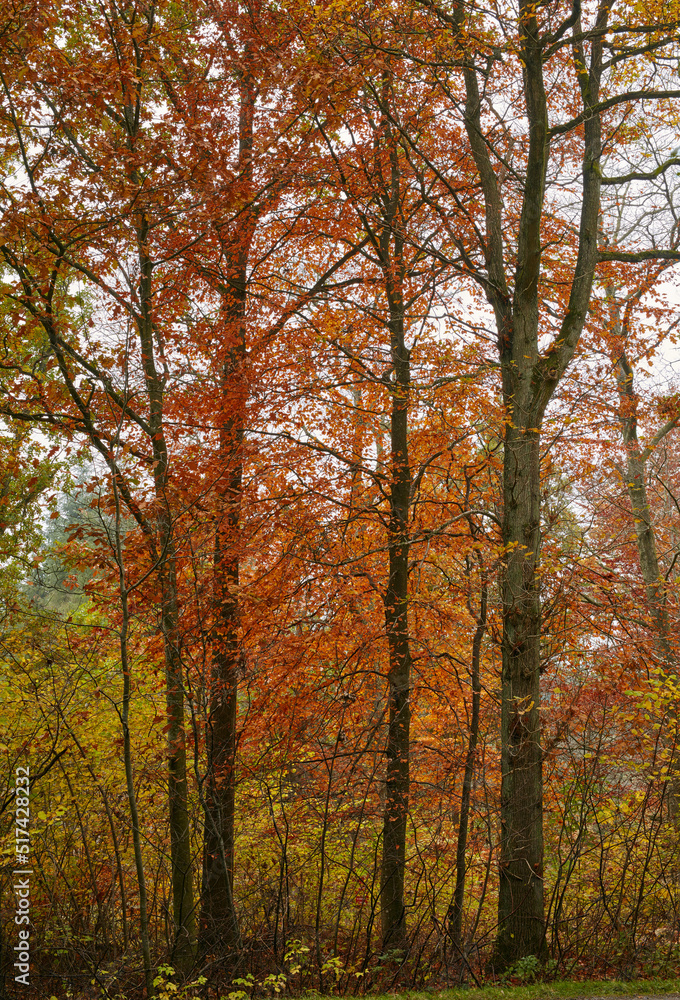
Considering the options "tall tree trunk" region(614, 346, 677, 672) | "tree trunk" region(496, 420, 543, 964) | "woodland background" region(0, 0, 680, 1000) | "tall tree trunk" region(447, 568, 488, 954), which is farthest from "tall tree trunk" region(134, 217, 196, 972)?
"tall tree trunk" region(614, 346, 677, 672)

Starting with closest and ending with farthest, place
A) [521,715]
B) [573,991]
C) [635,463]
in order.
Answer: [573,991] → [521,715] → [635,463]

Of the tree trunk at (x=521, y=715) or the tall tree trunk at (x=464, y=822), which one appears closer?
the tree trunk at (x=521, y=715)

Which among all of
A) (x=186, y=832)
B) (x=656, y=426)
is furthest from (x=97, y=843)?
(x=656, y=426)

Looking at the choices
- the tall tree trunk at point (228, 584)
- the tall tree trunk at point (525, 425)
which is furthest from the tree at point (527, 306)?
the tall tree trunk at point (228, 584)

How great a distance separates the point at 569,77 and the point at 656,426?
30.1ft

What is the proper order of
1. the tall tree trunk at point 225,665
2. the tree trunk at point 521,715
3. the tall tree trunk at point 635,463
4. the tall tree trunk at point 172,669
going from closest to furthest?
the tree trunk at point 521,715, the tall tree trunk at point 172,669, the tall tree trunk at point 225,665, the tall tree trunk at point 635,463

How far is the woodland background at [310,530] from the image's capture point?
7281 millimetres

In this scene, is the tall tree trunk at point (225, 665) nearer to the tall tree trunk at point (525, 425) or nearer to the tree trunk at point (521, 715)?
the tree trunk at point (521, 715)

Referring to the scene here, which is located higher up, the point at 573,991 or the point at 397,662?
the point at 397,662

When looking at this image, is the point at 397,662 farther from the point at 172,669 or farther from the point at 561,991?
the point at 561,991

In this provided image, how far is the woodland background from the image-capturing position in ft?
23.9

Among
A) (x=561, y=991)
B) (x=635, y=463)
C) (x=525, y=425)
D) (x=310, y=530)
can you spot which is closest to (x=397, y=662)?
(x=310, y=530)

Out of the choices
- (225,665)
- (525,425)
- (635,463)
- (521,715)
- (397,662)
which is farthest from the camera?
(635,463)

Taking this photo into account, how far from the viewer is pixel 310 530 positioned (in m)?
9.25
